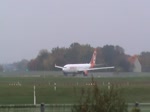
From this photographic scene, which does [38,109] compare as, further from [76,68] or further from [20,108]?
[76,68]

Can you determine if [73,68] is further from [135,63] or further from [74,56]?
[135,63]

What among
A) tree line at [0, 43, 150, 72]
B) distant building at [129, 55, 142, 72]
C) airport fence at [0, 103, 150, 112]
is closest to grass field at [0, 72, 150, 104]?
airport fence at [0, 103, 150, 112]

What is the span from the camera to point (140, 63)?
129 meters

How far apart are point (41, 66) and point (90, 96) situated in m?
118

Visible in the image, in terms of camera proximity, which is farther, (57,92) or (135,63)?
(135,63)

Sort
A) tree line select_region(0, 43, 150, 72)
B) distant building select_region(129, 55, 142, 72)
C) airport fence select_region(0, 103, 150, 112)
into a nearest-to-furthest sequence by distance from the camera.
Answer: airport fence select_region(0, 103, 150, 112)
distant building select_region(129, 55, 142, 72)
tree line select_region(0, 43, 150, 72)

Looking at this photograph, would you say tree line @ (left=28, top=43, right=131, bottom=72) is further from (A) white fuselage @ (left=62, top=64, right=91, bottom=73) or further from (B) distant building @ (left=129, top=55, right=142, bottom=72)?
(A) white fuselage @ (left=62, top=64, right=91, bottom=73)

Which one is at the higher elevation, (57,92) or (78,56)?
(78,56)

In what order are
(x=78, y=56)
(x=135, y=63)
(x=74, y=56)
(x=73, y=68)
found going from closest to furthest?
(x=73, y=68) → (x=135, y=63) → (x=74, y=56) → (x=78, y=56)

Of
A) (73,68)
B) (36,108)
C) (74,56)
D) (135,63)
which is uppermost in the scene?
(74,56)

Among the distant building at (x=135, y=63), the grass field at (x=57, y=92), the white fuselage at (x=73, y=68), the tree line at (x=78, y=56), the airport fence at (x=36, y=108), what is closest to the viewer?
the airport fence at (x=36, y=108)

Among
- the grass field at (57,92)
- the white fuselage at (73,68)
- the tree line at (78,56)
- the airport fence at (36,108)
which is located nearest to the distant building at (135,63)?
the tree line at (78,56)

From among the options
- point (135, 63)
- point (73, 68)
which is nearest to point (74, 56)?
point (135, 63)

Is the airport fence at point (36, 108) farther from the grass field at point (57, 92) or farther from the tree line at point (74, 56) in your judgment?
the tree line at point (74, 56)
